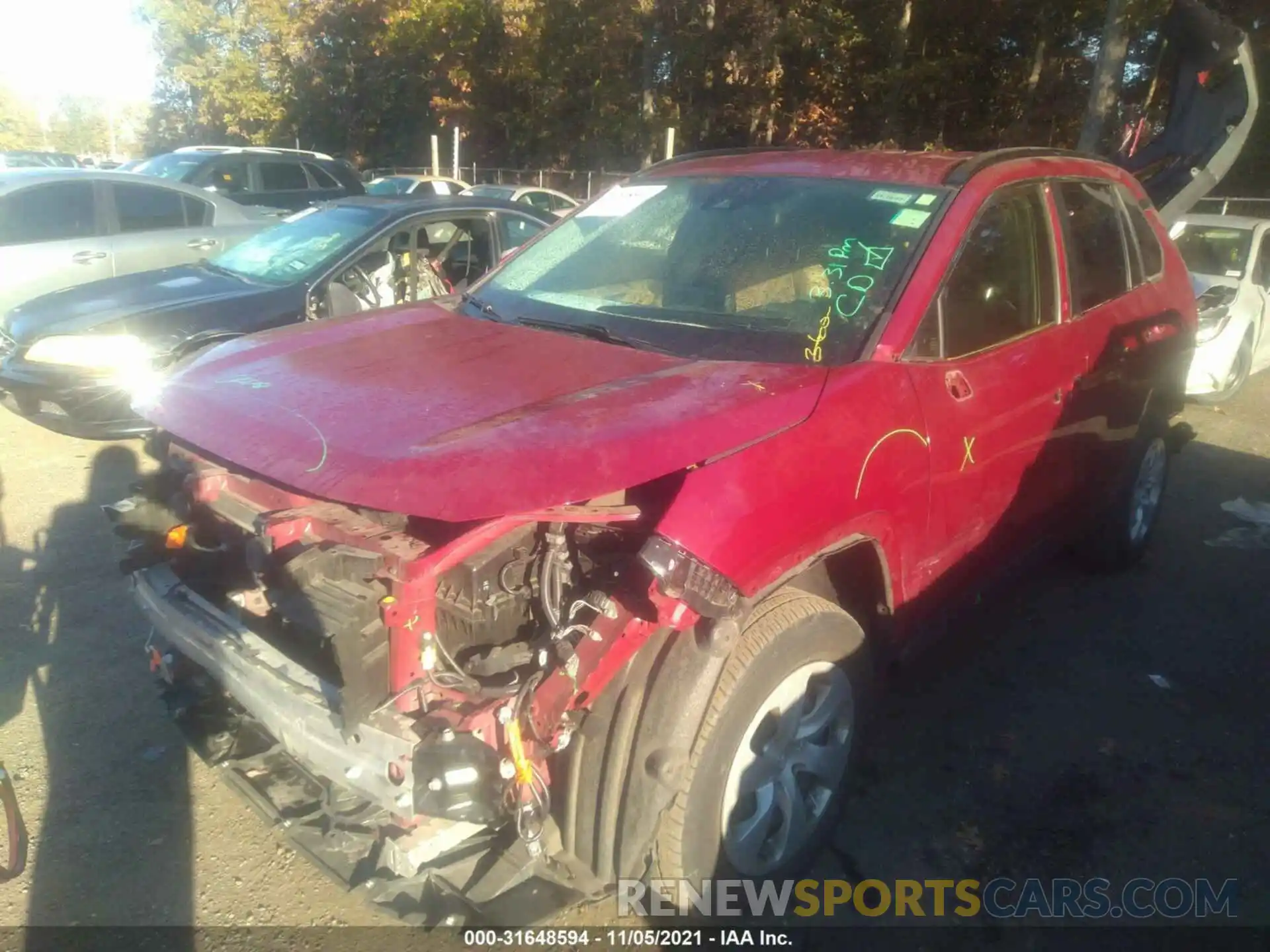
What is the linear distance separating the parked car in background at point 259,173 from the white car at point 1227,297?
10.3 m

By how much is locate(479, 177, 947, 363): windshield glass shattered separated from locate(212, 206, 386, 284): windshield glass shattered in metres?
2.69

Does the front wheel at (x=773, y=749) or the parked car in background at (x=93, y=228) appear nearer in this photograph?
the front wheel at (x=773, y=749)

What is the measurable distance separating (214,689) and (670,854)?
5.20 ft

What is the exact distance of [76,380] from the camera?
5406mm

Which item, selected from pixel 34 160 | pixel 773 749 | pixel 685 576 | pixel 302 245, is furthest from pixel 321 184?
pixel 685 576

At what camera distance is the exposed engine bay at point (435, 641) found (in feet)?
6.66

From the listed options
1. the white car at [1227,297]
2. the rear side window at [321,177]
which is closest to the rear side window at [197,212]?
the rear side window at [321,177]

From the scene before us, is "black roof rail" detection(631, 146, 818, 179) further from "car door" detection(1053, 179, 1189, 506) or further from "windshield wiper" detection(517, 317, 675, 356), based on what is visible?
"car door" detection(1053, 179, 1189, 506)

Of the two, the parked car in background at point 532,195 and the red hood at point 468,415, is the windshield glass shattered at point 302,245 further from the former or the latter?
the parked car in background at point 532,195

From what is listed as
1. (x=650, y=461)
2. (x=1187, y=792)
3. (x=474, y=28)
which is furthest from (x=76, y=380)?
(x=474, y=28)

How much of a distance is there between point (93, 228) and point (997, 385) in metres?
7.51

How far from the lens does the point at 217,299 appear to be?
5.62 meters

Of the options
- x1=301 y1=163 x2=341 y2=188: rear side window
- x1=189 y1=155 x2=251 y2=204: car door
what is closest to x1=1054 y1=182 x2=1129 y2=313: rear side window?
x1=189 y1=155 x2=251 y2=204: car door

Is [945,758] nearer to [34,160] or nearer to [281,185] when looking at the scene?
[281,185]
